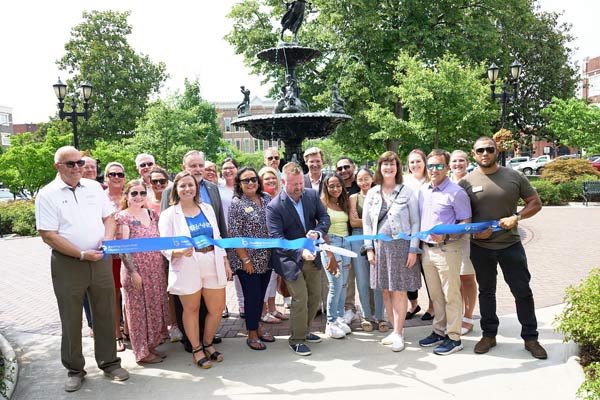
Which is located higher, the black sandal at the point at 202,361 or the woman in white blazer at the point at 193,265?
the woman in white blazer at the point at 193,265

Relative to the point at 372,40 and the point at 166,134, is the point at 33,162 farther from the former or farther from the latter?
the point at 372,40

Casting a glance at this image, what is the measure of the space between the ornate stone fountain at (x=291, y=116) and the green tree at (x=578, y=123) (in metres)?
24.7

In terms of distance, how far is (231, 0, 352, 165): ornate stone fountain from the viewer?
30.0 ft

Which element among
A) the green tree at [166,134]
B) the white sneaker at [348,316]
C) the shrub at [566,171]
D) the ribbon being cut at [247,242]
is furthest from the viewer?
the green tree at [166,134]

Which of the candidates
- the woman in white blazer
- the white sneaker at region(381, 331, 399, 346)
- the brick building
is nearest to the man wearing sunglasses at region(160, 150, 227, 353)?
the woman in white blazer

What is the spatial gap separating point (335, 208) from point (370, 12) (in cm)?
2068

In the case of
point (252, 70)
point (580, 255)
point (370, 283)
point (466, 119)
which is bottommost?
point (580, 255)

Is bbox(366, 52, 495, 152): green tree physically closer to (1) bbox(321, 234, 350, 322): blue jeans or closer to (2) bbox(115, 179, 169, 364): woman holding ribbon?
(1) bbox(321, 234, 350, 322): blue jeans

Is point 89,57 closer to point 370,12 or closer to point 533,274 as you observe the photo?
point 370,12

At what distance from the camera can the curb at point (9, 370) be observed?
4.25 m

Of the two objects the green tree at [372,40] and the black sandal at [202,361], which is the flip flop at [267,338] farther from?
the green tree at [372,40]

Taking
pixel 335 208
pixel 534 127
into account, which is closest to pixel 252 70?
pixel 534 127

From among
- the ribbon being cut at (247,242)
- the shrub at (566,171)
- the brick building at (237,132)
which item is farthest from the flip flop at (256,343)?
the brick building at (237,132)

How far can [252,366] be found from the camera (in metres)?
4.86
